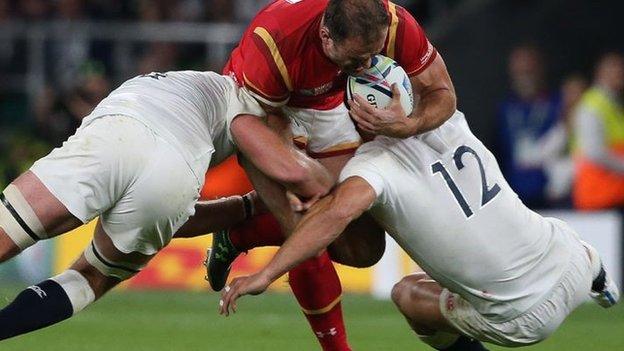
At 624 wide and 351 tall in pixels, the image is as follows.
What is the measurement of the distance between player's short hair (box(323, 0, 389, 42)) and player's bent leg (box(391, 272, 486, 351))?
4.07 feet

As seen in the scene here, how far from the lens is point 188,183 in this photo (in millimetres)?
6137

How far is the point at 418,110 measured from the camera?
6.01 meters

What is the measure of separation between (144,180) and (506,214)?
5.00ft

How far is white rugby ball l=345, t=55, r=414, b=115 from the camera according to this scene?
232 inches

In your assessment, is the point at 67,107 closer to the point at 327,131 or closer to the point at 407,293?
the point at 327,131

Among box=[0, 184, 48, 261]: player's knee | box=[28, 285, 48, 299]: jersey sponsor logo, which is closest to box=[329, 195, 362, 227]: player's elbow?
box=[0, 184, 48, 261]: player's knee

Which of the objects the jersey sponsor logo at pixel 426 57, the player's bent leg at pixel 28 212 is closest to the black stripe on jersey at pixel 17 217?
the player's bent leg at pixel 28 212

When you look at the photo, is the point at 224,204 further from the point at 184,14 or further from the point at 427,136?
the point at 184,14

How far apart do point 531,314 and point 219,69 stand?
7.58 metres

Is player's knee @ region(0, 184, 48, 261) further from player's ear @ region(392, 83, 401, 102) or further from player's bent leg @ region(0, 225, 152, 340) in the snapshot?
player's ear @ region(392, 83, 401, 102)

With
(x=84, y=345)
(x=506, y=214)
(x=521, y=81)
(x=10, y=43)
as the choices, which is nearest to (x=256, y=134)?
(x=506, y=214)

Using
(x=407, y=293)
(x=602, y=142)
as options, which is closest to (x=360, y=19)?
(x=407, y=293)

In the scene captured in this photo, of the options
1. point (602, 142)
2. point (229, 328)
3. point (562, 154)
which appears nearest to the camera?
point (229, 328)

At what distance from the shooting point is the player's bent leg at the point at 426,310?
6.32 metres
